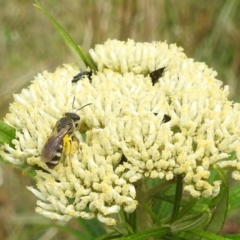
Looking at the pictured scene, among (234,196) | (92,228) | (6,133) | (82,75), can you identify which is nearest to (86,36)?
(82,75)

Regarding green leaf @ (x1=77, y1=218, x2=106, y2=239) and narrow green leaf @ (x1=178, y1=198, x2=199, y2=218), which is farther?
green leaf @ (x1=77, y1=218, x2=106, y2=239)

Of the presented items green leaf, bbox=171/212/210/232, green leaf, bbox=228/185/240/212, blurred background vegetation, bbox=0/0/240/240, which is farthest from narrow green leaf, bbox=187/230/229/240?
blurred background vegetation, bbox=0/0/240/240

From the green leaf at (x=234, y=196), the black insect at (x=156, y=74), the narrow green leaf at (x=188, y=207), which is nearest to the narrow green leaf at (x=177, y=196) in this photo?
the narrow green leaf at (x=188, y=207)

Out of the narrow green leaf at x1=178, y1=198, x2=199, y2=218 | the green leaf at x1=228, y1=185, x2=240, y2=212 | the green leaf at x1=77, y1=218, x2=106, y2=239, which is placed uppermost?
the green leaf at x1=77, y1=218, x2=106, y2=239

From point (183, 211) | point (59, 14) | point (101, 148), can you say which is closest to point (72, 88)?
point (101, 148)

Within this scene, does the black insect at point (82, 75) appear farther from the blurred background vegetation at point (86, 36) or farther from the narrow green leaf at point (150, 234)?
the blurred background vegetation at point (86, 36)

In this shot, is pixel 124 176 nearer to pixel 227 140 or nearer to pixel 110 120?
pixel 110 120

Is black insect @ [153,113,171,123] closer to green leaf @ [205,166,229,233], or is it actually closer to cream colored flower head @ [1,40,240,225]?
cream colored flower head @ [1,40,240,225]
